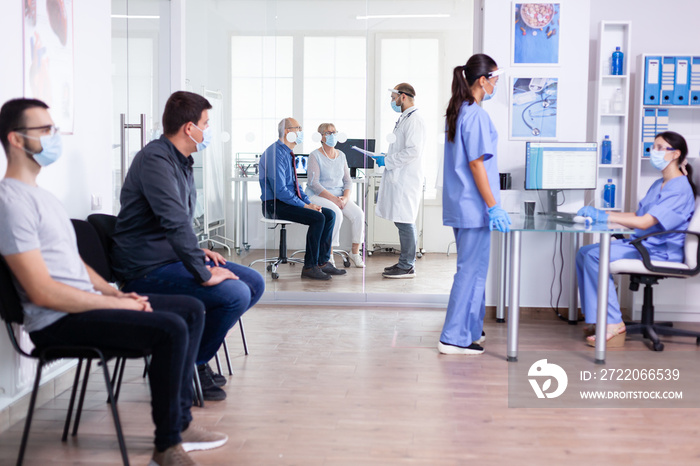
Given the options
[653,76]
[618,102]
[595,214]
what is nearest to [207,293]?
[595,214]

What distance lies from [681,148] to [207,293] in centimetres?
289

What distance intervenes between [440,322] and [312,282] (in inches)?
43.6

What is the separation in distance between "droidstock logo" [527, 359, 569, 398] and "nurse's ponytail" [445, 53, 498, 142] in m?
1.28

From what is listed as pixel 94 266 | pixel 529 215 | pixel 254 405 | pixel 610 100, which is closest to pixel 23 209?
pixel 94 266

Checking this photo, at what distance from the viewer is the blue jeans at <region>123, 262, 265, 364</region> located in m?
3.05

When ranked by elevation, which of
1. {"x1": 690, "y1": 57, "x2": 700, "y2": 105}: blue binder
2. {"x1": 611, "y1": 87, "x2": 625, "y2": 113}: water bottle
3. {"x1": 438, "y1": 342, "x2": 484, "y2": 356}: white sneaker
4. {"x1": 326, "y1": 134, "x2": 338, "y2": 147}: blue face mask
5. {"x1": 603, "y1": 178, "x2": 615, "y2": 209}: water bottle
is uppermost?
{"x1": 690, "y1": 57, "x2": 700, "y2": 105}: blue binder

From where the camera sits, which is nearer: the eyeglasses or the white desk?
the eyeglasses

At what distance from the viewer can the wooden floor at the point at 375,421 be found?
104 inches

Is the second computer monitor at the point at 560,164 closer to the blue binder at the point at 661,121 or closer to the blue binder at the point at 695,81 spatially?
the blue binder at the point at 661,121

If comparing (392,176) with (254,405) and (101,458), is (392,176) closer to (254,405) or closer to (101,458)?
(254,405)

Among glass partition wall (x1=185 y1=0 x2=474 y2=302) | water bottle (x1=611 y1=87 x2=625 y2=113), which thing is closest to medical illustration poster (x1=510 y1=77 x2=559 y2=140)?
glass partition wall (x1=185 y1=0 x2=474 y2=302)

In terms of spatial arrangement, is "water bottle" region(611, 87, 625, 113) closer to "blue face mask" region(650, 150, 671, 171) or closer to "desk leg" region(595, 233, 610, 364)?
"blue face mask" region(650, 150, 671, 171)

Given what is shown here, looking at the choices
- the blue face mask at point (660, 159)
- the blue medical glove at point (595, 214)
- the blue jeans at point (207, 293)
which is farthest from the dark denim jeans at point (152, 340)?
the blue face mask at point (660, 159)

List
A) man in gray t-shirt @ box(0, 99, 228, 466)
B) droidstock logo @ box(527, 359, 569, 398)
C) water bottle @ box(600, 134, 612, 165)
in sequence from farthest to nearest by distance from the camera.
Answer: water bottle @ box(600, 134, 612, 165), droidstock logo @ box(527, 359, 569, 398), man in gray t-shirt @ box(0, 99, 228, 466)
